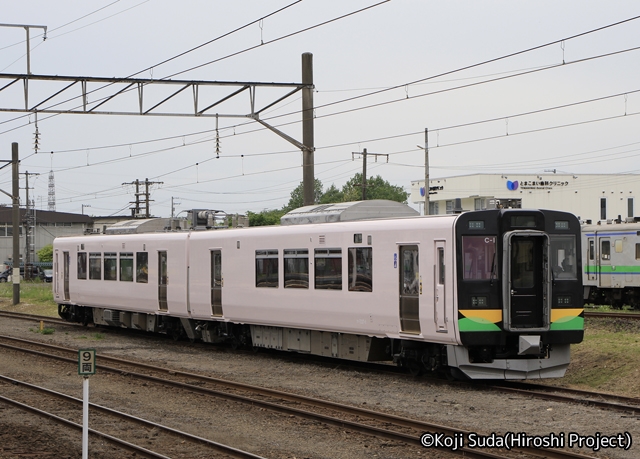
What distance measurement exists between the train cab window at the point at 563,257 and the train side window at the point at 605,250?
Result: 16.0 meters

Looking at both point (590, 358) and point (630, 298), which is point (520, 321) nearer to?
point (590, 358)

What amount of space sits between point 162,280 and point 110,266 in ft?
11.7

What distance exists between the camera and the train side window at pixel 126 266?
26.1 m

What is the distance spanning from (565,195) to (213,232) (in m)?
59.0

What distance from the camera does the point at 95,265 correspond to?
28328 millimetres

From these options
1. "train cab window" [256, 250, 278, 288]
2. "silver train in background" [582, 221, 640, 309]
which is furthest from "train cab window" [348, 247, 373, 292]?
"silver train in background" [582, 221, 640, 309]

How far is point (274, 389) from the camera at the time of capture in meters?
15.4

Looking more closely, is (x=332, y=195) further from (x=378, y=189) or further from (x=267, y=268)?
(x=267, y=268)

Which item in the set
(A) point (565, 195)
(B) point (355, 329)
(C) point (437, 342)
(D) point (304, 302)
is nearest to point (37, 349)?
(D) point (304, 302)

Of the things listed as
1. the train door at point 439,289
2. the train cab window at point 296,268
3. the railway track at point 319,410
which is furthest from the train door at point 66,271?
the train door at point 439,289

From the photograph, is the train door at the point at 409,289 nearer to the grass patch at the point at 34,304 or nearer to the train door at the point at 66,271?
the train door at the point at 66,271

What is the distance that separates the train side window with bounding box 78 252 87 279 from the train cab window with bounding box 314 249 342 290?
42.5ft

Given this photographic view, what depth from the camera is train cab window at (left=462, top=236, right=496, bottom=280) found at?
14820mm

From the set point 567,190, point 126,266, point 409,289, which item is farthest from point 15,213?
point 567,190
